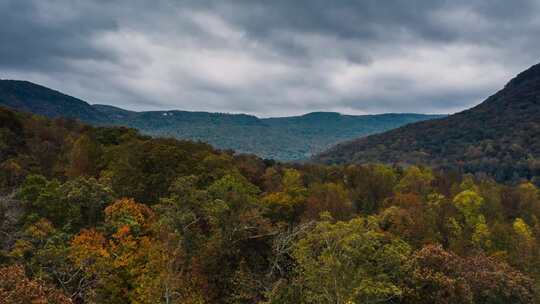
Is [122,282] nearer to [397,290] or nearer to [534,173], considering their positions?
[397,290]

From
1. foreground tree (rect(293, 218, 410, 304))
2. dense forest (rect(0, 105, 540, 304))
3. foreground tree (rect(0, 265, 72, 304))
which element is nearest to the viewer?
foreground tree (rect(0, 265, 72, 304))

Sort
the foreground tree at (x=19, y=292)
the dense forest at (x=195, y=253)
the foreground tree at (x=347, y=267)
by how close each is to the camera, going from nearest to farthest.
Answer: the foreground tree at (x=19, y=292)
the foreground tree at (x=347, y=267)
the dense forest at (x=195, y=253)

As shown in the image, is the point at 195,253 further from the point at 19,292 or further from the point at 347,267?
the point at 19,292

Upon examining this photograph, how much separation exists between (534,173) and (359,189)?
110 metres

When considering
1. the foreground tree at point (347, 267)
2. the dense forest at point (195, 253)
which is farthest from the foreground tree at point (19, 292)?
the foreground tree at point (347, 267)

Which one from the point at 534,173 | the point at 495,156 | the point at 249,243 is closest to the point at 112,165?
the point at 249,243

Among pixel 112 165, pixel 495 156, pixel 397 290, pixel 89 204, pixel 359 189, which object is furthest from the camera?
pixel 495 156

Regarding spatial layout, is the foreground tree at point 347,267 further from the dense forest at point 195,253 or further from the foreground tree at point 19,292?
the foreground tree at point 19,292

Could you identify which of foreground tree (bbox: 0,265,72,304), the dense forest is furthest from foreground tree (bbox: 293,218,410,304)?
foreground tree (bbox: 0,265,72,304)

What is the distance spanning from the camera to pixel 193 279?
3156cm

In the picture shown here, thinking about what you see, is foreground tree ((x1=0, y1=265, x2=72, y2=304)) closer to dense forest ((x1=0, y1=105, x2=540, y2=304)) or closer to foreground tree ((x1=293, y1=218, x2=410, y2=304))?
dense forest ((x1=0, y1=105, x2=540, y2=304))

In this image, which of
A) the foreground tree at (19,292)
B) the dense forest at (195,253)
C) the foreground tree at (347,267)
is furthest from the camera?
the dense forest at (195,253)

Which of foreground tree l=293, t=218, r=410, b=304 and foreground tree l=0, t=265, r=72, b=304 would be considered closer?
foreground tree l=0, t=265, r=72, b=304

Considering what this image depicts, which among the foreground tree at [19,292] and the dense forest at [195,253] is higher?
the foreground tree at [19,292]
